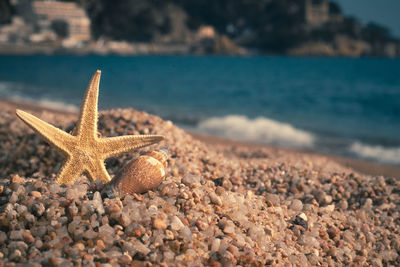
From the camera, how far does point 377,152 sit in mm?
10578

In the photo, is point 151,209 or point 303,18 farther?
point 303,18

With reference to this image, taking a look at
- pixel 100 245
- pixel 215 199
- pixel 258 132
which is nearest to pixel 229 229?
pixel 215 199

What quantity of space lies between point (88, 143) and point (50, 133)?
328mm

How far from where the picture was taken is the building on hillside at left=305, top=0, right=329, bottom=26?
11269 cm

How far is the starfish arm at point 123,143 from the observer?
12.1 ft

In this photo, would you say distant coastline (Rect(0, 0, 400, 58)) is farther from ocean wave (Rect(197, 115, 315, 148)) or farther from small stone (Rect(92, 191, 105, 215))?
small stone (Rect(92, 191, 105, 215))

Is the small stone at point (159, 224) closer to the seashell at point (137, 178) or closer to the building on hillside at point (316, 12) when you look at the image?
the seashell at point (137, 178)

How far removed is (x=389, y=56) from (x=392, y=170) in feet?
407

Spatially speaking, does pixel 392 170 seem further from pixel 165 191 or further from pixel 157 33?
pixel 157 33

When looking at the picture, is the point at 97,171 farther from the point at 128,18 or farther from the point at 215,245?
the point at 128,18

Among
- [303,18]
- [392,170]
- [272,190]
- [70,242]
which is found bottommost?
[392,170]

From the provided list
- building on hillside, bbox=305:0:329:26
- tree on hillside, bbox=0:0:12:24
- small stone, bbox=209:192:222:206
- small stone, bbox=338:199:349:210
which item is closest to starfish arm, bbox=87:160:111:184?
small stone, bbox=209:192:222:206

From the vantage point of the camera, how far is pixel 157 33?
120438 mm

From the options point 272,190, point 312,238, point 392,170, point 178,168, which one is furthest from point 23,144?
point 392,170
